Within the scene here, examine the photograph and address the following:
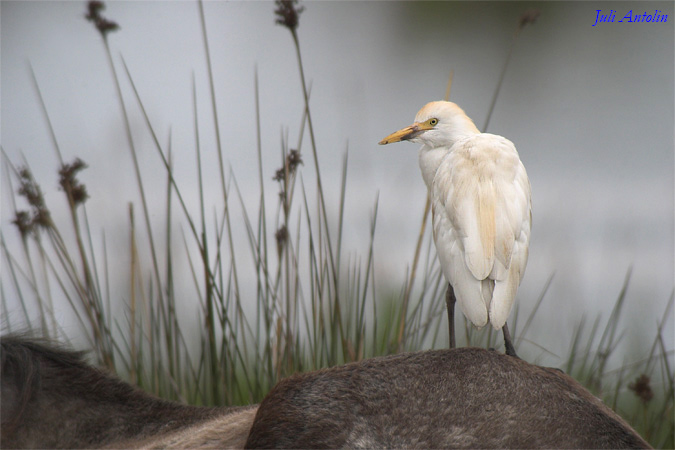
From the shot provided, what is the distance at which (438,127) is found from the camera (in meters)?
1.64

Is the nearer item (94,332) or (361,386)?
(361,386)

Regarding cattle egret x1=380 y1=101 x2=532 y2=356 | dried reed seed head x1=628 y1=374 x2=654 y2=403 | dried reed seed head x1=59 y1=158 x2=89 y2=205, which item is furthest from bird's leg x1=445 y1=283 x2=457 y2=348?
dried reed seed head x1=59 y1=158 x2=89 y2=205

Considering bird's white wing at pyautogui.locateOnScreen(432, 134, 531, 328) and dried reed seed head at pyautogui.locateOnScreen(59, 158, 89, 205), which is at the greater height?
dried reed seed head at pyautogui.locateOnScreen(59, 158, 89, 205)

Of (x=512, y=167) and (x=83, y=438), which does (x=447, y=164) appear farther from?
(x=83, y=438)

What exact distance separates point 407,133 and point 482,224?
0.38 metres

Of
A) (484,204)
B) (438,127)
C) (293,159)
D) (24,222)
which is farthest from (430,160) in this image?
(24,222)

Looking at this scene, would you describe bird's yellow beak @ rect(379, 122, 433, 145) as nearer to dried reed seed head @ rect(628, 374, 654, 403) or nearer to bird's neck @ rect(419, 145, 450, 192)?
bird's neck @ rect(419, 145, 450, 192)

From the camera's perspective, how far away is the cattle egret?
4.31 feet

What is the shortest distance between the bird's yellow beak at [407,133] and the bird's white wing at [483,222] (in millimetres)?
156

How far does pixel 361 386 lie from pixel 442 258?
0.46 metres

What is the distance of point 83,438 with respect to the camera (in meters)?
1.56

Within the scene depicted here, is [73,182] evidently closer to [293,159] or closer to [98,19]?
[98,19]

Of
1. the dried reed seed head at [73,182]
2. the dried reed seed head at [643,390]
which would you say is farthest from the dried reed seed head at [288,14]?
the dried reed seed head at [643,390]

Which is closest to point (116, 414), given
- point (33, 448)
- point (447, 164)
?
point (33, 448)
